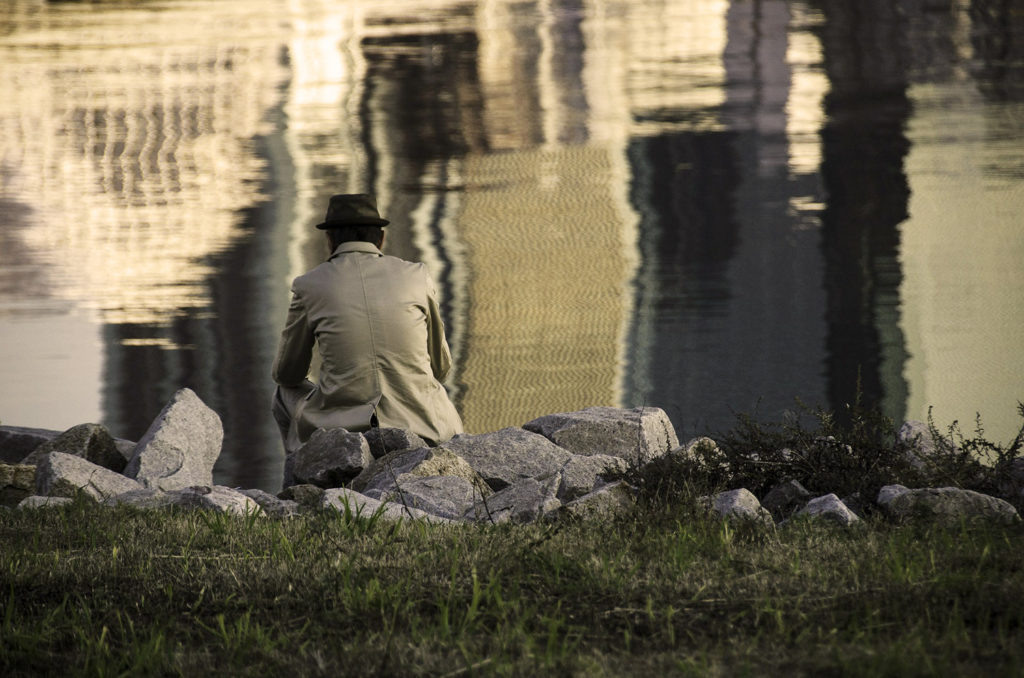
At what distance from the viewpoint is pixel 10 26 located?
806 inches

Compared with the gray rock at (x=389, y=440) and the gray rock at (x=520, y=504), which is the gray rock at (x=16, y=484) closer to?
the gray rock at (x=389, y=440)

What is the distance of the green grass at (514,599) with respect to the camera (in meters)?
3.02

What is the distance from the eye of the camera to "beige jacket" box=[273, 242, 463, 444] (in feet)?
20.4

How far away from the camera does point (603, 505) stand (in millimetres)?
4469

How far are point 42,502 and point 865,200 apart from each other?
8.88 meters

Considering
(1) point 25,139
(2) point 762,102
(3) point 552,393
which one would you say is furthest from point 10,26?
(3) point 552,393

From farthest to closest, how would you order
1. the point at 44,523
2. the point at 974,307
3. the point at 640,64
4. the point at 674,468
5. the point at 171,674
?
the point at 640,64
the point at 974,307
the point at 674,468
the point at 44,523
the point at 171,674

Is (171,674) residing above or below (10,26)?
below

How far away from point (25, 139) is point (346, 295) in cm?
1011

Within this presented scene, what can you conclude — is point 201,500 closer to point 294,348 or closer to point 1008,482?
point 294,348

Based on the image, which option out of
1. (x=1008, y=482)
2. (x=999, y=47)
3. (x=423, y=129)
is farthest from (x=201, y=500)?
(x=999, y=47)

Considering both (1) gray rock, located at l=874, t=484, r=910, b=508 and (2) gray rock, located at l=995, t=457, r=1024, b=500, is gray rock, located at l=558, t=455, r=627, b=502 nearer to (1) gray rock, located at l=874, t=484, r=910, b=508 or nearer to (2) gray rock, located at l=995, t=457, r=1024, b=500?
→ (1) gray rock, located at l=874, t=484, r=910, b=508

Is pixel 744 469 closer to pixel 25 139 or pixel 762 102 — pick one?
pixel 762 102

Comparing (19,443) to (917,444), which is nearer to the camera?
(917,444)
